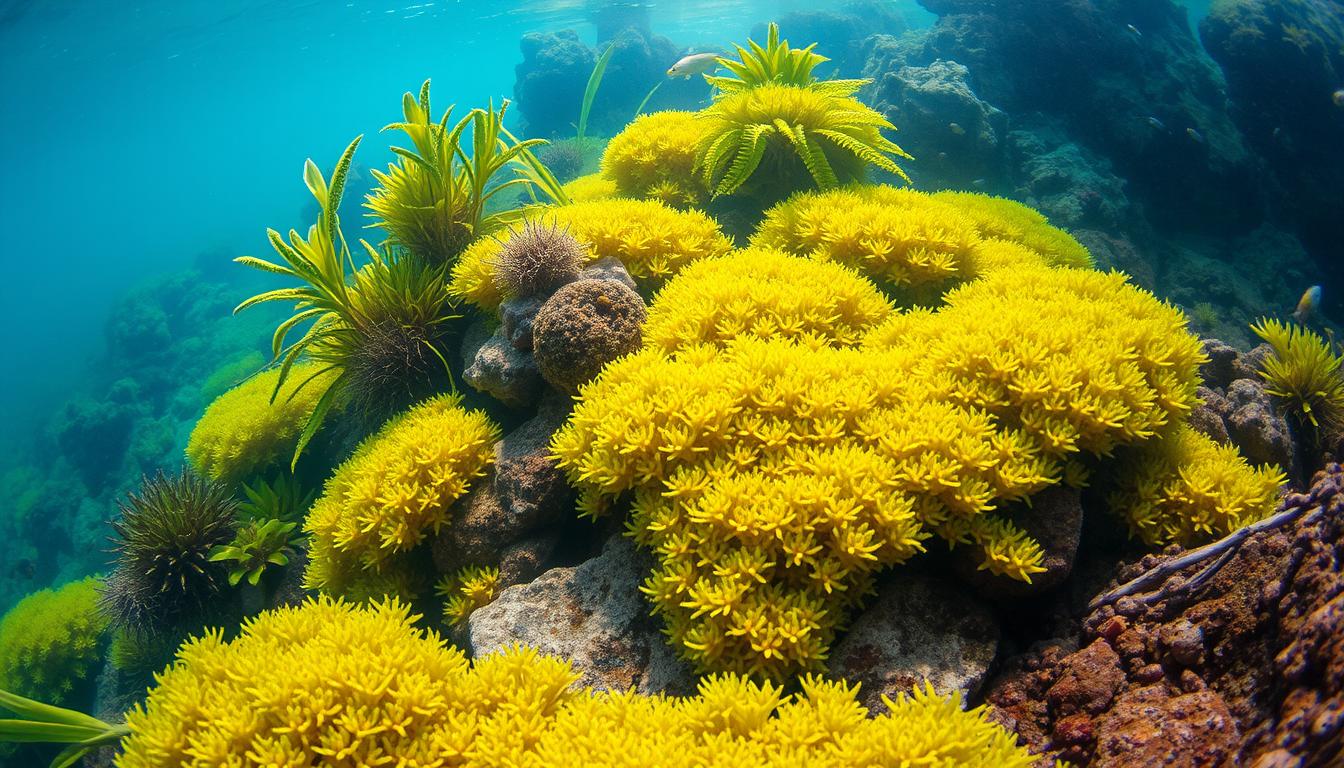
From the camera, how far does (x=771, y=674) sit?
8.79ft

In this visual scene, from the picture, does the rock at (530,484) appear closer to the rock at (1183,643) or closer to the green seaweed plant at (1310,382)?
the rock at (1183,643)

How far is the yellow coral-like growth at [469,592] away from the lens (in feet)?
12.7

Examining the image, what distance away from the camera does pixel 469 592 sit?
387 cm

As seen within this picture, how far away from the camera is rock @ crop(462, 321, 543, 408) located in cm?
445

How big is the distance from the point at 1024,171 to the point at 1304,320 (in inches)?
236

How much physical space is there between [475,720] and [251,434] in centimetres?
562

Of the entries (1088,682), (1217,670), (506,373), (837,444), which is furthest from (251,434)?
(1217,670)

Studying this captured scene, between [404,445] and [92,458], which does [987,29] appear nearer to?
[404,445]

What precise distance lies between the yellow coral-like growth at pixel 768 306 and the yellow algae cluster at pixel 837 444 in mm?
192

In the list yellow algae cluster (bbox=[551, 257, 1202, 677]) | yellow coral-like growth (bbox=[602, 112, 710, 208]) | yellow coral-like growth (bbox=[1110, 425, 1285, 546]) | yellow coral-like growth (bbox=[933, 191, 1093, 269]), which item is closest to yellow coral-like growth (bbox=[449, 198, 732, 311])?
yellow coral-like growth (bbox=[602, 112, 710, 208])

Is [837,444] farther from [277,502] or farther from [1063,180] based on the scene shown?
[1063,180]

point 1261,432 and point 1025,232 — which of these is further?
point 1025,232

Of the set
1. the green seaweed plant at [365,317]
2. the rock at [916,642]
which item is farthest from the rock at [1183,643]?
the green seaweed plant at [365,317]

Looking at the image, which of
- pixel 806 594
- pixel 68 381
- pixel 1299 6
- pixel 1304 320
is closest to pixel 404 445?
pixel 806 594
